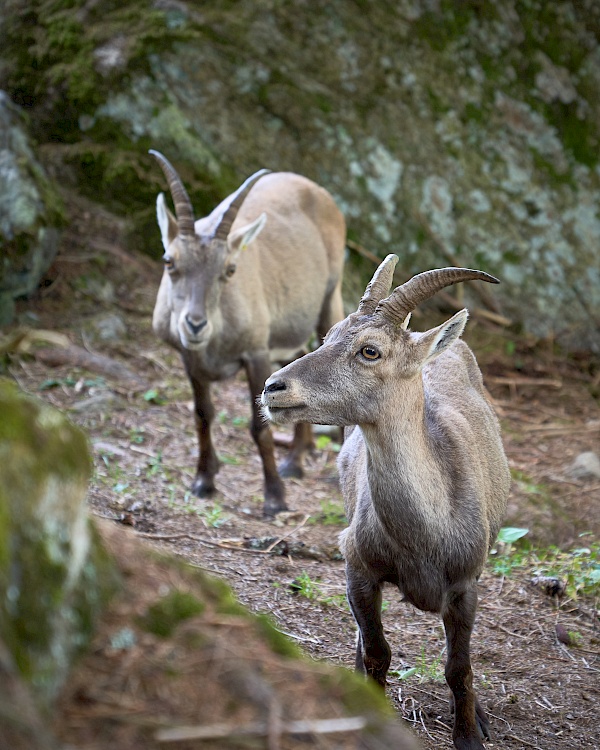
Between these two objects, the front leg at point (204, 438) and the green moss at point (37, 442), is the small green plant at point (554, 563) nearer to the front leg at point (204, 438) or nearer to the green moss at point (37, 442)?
the front leg at point (204, 438)

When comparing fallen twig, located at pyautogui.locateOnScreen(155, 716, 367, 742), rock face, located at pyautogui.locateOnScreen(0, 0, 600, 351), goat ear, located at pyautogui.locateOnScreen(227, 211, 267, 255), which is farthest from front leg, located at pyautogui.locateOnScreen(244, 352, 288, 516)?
fallen twig, located at pyautogui.locateOnScreen(155, 716, 367, 742)

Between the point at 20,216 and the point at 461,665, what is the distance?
686 cm

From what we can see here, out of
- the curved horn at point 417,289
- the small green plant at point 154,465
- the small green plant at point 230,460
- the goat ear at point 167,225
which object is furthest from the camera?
the small green plant at point 230,460

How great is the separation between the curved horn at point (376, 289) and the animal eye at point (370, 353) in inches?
9.9

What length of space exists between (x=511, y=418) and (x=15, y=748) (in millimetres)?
9019

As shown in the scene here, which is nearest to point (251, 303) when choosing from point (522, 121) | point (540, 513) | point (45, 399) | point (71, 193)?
point (45, 399)

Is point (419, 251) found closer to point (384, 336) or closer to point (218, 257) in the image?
point (218, 257)

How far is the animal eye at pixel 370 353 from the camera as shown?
4465mm

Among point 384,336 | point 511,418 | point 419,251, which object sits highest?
point 384,336

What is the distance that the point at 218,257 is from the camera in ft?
24.7

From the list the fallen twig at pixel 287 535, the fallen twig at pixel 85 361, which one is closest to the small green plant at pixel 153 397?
the fallen twig at pixel 85 361

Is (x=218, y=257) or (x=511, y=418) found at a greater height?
(x=218, y=257)

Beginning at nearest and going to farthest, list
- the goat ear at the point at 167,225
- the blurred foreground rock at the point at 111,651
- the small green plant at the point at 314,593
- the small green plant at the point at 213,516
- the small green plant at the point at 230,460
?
the blurred foreground rock at the point at 111,651 < the small green plant at the point at 314,593 < the small green plant at the point at 213,516 < the goat ear at the point at 167,225 < the small green plant at the point at 230,460

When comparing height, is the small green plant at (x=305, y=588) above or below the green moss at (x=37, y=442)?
below
